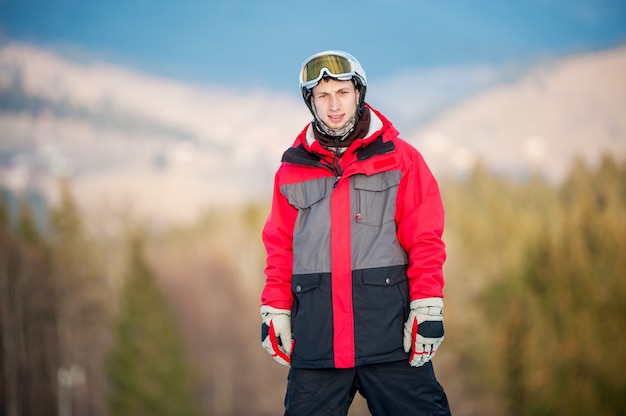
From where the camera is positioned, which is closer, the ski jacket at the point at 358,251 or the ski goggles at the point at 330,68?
the ski jacket at the point at 358,251

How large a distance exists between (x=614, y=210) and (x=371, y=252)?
58112mm

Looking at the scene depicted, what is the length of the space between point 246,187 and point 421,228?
7110 cm

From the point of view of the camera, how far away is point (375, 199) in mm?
3682

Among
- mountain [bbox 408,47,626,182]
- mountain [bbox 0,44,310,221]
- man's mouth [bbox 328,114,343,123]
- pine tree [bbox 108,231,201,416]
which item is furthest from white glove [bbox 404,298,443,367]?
mountain [bbox 408,47,626,182]

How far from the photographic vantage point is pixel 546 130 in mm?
86375

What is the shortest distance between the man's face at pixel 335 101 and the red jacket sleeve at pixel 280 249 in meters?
0.39

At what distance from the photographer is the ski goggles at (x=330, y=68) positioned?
3.78 metres

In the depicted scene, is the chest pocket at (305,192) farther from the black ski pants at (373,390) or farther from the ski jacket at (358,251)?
the black ski pants at (373,390)

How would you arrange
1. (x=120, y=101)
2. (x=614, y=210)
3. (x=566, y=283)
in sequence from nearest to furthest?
(x=566, y=283) → (x=614, y=210) → (x=120, y=101)

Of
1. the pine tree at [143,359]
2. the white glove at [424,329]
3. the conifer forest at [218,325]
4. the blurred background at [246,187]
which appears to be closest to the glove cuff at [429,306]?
the white glove at [424,329]

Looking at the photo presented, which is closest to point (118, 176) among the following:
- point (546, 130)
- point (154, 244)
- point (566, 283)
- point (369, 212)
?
point (154, 244)

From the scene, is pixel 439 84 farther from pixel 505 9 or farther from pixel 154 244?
pixel 154 244

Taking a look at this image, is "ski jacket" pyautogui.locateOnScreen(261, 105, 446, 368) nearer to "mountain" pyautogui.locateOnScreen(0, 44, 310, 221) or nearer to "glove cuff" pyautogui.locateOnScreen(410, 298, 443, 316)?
"glove cuff" pyautogui.locateOnScreen(410, 298, 443, 316)

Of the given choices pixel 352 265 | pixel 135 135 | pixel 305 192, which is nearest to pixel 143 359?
pixel 305 192
